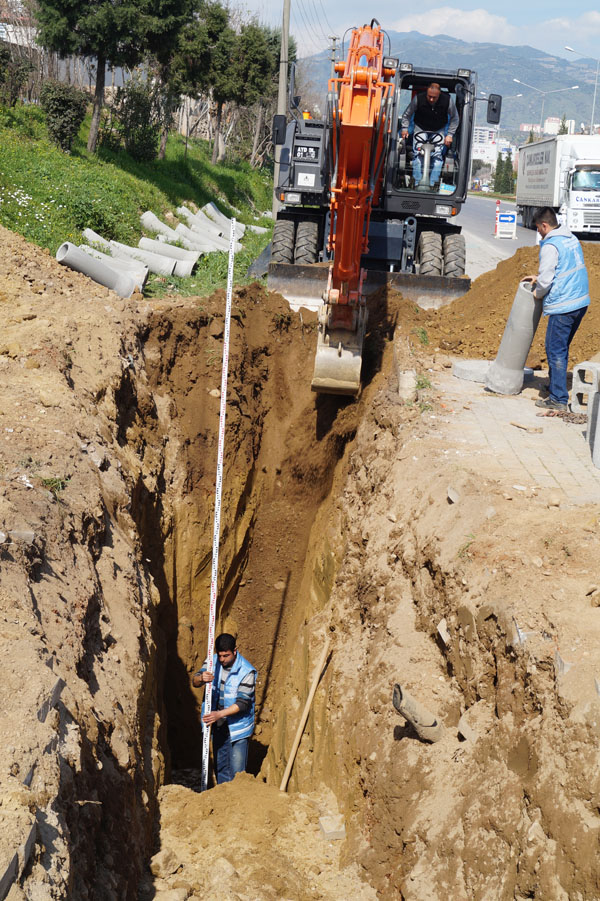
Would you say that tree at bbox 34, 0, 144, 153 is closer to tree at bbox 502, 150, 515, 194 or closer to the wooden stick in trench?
the wooden stick in trench

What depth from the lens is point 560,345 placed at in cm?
933

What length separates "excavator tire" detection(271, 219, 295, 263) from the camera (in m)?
12.6

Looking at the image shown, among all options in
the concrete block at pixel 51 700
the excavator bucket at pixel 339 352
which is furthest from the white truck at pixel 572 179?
the concrete block at pixel 51 700

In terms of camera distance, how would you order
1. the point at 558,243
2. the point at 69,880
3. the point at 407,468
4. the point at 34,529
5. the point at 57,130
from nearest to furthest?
the point at 69,880 → the point at 34,529 → the point at 407,468 → the point at 558,243 → the point at 57,130

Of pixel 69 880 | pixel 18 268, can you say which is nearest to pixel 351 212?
pixel 18 268

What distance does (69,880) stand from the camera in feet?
12.7

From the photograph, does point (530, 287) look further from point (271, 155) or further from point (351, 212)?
point (271, 155)

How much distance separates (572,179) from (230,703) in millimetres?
22952

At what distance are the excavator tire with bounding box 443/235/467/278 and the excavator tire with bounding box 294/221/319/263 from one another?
1996 millimetres

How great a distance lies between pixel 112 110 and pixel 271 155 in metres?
18.3

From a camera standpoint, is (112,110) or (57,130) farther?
(112,110)

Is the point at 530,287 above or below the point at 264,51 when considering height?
below

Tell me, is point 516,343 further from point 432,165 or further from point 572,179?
point 572,179

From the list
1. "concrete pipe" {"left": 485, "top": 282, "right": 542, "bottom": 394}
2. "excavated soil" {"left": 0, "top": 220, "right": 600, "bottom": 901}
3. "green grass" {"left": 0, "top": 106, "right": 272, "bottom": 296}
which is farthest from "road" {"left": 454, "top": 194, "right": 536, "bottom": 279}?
"excavated soil" {"left": 0, "top": 220, "right": 600, "bottom": 901}
